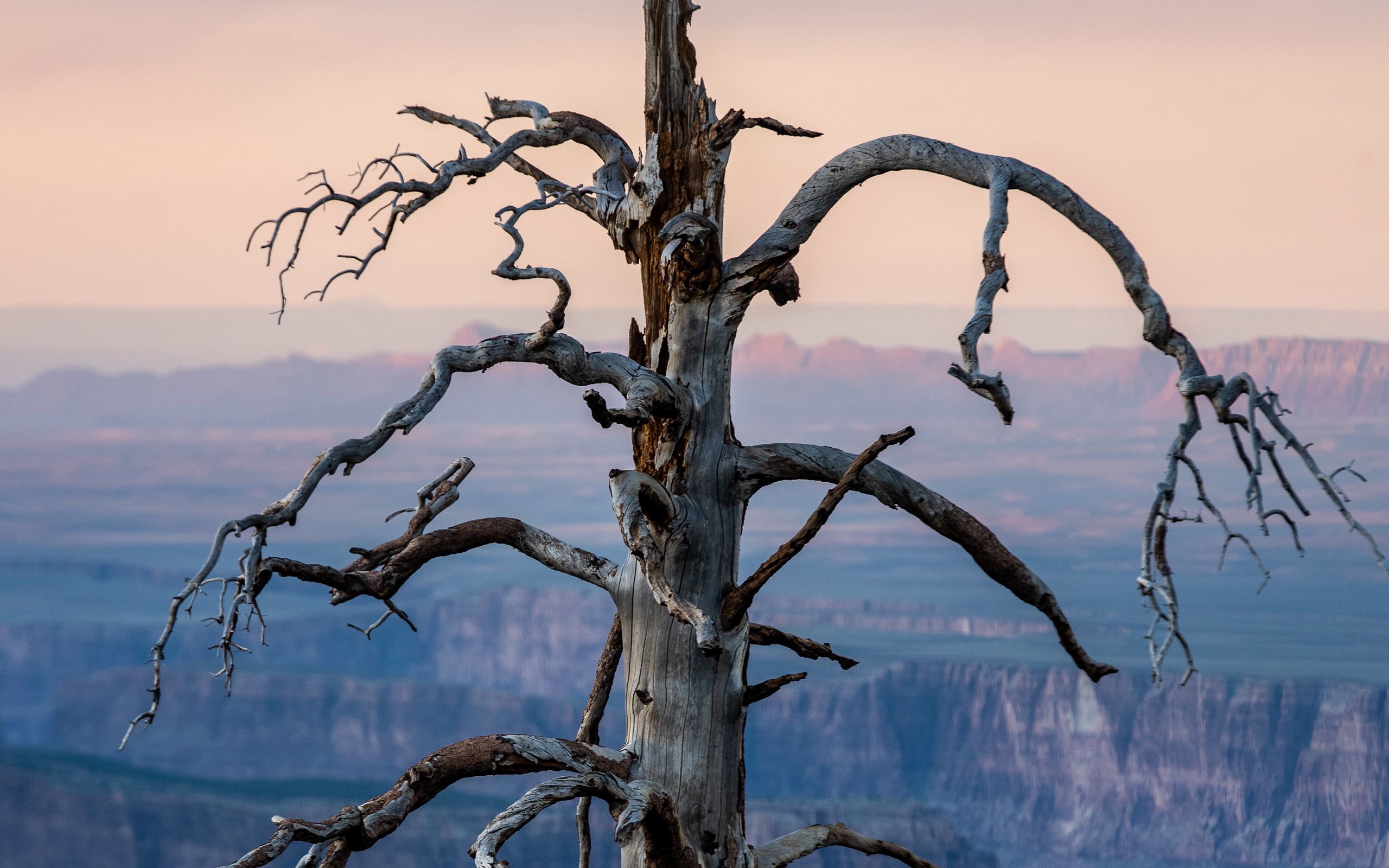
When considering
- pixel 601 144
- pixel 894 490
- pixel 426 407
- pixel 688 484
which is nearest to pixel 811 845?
pixel 894 490

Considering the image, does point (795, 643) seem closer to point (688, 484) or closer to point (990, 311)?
point (688, 484)

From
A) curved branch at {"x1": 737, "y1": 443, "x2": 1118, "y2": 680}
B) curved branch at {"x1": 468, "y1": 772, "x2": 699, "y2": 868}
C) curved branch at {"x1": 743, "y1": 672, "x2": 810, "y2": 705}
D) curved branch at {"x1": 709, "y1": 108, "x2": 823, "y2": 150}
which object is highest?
curved branch at {"x1": 709, "y1": 108, "x2": 823, "y2": 150}

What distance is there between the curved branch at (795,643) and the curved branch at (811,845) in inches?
44.9

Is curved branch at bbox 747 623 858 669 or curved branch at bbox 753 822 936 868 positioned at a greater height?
curved branch at bbox 747 623 858 669

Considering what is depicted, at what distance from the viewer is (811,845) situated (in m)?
9.23

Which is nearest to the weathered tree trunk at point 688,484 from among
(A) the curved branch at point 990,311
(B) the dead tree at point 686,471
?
(B) the dead tree at point 686,471

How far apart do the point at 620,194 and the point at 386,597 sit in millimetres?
2908

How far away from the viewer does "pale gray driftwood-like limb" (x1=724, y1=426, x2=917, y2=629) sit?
8.02m

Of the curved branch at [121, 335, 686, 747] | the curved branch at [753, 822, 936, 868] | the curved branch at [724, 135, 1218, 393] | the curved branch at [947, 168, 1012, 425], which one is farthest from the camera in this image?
the curved branch at [753, 822, 936, 868]

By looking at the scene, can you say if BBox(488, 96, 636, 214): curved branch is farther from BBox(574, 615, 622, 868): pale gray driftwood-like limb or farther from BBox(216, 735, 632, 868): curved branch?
BBox(216, 735, 632, 868): curved branch

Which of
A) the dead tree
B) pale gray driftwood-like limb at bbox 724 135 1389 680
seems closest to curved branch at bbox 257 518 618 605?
the dead tree

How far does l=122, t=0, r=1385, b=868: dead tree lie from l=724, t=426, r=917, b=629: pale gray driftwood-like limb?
20 millimetres

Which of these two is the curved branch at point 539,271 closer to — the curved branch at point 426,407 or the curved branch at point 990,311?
the curved branch at point 426,407

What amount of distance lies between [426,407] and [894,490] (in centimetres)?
291
